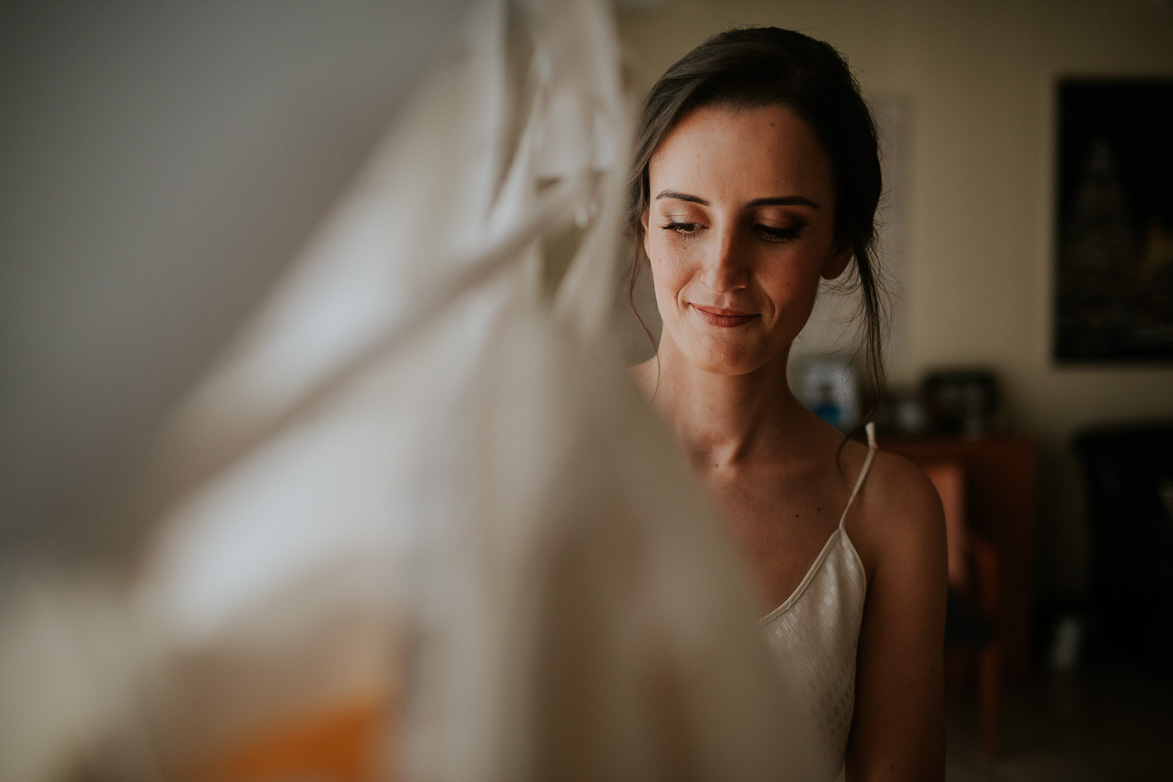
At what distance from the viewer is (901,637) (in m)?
0.61

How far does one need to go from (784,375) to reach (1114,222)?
2.64m

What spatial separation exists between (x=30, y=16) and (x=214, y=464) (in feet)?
0.56

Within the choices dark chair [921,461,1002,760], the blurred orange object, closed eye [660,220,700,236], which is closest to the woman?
closed eye [660,220,700,236]

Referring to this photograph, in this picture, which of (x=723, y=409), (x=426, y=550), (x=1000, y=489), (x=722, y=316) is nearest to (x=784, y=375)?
Answer: (x=723, y=409)

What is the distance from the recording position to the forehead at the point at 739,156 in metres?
→ 0.46

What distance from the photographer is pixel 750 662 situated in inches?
10.3

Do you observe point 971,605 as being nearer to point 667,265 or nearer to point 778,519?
point 778,519

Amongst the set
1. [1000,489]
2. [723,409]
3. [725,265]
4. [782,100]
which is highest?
[782,100]

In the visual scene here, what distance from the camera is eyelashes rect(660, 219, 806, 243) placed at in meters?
0.46

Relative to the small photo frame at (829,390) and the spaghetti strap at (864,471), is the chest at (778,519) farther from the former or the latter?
the small photo frame at (829,390)

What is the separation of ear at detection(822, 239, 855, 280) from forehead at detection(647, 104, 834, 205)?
63 mm

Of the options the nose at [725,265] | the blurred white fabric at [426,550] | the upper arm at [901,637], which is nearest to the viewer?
the blurred white fabric at [426,550]

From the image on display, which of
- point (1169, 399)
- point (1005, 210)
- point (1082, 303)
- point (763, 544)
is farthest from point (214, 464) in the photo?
point (1169, 399)

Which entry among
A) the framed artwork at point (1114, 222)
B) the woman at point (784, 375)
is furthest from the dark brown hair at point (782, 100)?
the framed artwork at point (1114, 222)
